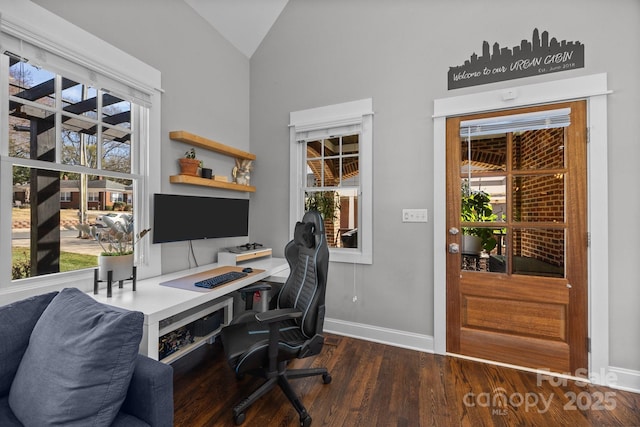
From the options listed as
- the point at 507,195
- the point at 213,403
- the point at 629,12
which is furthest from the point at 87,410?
the point at 629,12

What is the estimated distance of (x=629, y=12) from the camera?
1.95 m

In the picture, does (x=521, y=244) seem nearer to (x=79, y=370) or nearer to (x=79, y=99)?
(x=79, y=370)

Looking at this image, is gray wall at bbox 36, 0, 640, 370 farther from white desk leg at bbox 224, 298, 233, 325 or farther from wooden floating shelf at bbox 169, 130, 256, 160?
white desk leg at bbox 224, 298, 233, 325

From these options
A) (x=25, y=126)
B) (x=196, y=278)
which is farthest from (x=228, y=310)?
(x=25, y=126)

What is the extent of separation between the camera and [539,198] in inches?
85.8

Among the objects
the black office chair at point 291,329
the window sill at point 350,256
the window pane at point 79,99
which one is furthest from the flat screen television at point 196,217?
the window sill at point 350,256

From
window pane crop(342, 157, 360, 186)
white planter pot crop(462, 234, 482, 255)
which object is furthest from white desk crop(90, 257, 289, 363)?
white planter pot crop(462, 234, 482, 255)

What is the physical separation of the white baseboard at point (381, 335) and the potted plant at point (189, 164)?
6.30ft

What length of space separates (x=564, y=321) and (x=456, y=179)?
1324mm

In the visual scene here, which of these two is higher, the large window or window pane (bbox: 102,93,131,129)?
window pane (bbox: 102,93,131,129)

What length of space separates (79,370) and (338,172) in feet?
7.86

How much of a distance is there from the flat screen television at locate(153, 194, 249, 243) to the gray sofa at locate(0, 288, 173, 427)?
3.50 feet

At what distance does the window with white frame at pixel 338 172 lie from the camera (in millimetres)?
2674

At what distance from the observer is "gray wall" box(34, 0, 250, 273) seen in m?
1.91
